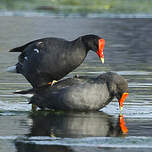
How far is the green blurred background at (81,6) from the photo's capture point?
32.6 m

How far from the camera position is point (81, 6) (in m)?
34.5

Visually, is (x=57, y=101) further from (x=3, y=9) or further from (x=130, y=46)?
(x=3, y=9)

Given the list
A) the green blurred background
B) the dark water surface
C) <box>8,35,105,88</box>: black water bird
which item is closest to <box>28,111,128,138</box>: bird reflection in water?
the dark water surface

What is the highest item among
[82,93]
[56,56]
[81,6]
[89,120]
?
[56,56]

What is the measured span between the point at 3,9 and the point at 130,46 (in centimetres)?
1315

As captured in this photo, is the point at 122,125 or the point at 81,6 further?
the point at 81,6

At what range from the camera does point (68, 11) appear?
107ft

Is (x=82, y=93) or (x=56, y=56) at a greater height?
(x=56, y=56)

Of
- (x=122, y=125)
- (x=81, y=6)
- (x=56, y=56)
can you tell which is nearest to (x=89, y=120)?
(x=122, y=125)

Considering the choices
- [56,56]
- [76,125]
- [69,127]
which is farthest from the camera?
[56,56]

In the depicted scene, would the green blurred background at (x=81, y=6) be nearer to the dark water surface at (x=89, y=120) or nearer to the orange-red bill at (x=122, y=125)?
the dark water surface at (x=89, y=120)

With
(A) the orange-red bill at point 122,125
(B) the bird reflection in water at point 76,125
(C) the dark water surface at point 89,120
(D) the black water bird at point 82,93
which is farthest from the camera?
(D) the black water bird at point 82,93

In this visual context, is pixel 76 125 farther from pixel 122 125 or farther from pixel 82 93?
pixel 82 93

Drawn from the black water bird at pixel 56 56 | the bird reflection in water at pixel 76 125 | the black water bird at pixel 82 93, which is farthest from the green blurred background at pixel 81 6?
the bird reflection in water at pixel 76 125
